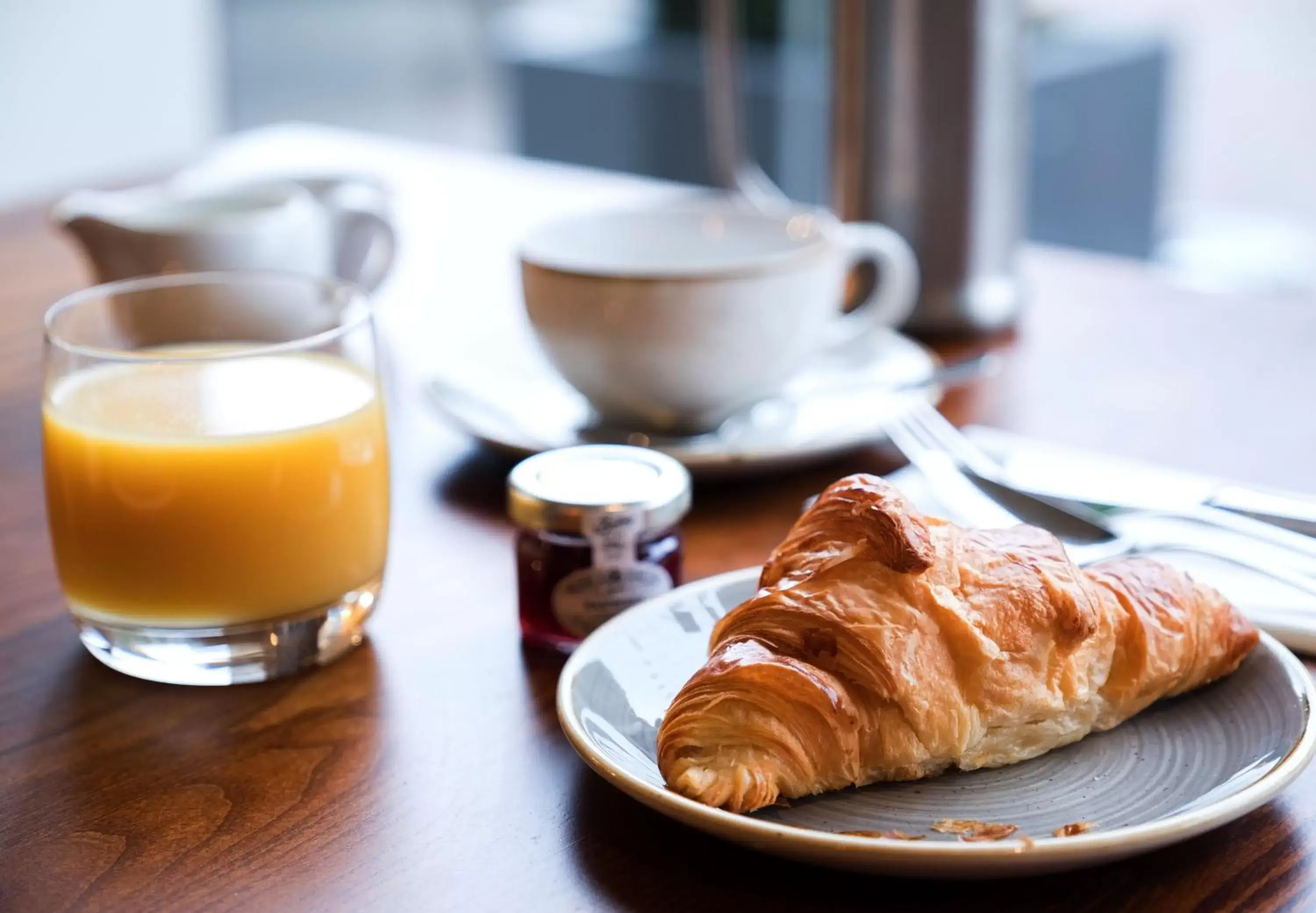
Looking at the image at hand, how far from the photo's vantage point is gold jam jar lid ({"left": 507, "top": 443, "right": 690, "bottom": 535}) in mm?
700

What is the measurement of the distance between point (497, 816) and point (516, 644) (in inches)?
6.3

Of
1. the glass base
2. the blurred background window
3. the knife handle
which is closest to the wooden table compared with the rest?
the glass base

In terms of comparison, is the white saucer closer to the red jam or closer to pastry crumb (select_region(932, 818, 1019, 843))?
the red jam

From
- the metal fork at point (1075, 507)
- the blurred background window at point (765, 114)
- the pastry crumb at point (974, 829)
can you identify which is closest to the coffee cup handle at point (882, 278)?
the metal fork at point (1075, 507)

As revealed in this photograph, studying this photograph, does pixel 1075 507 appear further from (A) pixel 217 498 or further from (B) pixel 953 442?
(A) pixel 217 498

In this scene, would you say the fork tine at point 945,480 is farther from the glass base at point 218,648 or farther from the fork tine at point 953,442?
the glass base at point 218,648

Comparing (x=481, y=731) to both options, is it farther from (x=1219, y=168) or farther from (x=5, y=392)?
(x=1219, y=168)

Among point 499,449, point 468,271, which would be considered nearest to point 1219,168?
point 468,271

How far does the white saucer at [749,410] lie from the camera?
0.91 meters

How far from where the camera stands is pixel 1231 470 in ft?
3.06

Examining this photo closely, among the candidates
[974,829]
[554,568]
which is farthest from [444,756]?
[974,829]

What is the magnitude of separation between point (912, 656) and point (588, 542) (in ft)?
0.64

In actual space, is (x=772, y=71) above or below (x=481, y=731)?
above

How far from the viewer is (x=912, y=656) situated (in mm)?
560
